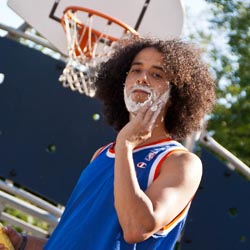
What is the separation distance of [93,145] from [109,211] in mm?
3325

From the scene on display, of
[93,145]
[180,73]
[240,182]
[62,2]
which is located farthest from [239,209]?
[180,73]

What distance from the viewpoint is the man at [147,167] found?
2.54 m

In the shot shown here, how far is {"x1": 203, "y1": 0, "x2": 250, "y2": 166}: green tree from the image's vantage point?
1230 cm

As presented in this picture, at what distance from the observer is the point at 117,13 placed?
247 inches

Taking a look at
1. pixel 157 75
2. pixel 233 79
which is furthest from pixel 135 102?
pixel 233 79

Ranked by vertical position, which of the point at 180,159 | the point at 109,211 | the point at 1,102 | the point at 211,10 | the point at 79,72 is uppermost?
the point at 180,159

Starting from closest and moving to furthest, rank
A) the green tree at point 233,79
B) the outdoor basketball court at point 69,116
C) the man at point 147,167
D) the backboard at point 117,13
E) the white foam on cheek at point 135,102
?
1. the man at point 147,167
2. the white foam on cheek at point 135,102
3. the outdoor basketball court at point 69,116
4. the backboard at point 117,13
5. the green tree at point 233,79

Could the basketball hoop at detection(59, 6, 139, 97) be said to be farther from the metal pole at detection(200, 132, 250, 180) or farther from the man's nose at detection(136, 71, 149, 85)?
the man's nose at detection(136, 71, 149, 85)

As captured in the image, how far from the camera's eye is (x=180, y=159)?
2.72 m

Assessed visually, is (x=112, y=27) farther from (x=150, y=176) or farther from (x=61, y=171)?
(x=150, y=176)

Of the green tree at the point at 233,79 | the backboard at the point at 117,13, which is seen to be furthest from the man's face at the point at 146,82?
the green tree at the point at 233,79

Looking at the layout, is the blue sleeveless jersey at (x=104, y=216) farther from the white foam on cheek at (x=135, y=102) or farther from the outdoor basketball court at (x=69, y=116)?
the outdoor basketball court at (x=69, y=116)

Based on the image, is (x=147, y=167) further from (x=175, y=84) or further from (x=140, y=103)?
(x=175, y=84)

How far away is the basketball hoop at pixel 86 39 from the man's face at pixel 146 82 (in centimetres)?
289
